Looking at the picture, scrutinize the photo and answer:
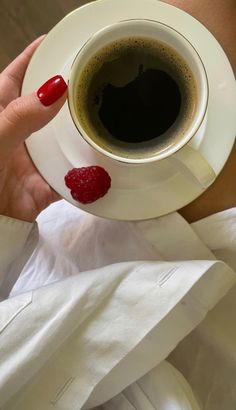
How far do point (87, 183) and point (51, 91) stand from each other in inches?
4.0

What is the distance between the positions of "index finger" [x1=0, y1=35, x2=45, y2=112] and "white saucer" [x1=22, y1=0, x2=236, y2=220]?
0.15 ft

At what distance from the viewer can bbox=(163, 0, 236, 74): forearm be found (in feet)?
2.02

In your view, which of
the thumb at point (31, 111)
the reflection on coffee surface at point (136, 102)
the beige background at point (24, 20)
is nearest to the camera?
the thumb at point (31, 111)

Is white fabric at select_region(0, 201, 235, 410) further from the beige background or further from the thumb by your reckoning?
the beige background

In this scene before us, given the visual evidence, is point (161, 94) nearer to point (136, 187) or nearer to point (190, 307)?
point (136, 187)

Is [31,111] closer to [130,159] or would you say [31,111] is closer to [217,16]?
[130,159]

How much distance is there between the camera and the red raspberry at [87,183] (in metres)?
0.56

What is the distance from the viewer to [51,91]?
1.69 ft

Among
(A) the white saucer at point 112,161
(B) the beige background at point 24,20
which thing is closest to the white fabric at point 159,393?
(A) the white saucer at point 112,161

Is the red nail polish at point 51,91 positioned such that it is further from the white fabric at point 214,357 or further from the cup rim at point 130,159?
the white fabric at point 214,357

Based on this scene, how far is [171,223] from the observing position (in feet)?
2.03

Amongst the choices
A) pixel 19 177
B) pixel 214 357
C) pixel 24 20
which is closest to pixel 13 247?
pixel 19 177

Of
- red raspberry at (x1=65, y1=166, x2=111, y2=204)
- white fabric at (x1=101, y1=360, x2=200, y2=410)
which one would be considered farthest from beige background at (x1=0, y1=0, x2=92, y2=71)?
white fabric at (x1=101, y1=360, x2=200, y2=410)

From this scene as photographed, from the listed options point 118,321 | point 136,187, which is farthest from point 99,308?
point 136,187
